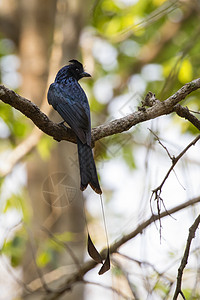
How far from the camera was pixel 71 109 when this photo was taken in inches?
140

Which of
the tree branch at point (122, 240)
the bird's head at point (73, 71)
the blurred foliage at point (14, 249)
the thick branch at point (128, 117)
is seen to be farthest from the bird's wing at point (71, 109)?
the blurred foliage at point (14, 249)

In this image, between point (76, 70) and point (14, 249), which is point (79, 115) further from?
point (14, 249)

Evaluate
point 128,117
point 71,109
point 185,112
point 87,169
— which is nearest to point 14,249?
→ point 71,109

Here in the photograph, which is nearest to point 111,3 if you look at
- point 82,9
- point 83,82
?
point 82,9

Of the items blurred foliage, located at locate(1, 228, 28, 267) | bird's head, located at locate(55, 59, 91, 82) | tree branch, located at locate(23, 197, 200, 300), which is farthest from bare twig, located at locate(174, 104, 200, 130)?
blurred foliage, located at locate(1, 228, 28, 267)

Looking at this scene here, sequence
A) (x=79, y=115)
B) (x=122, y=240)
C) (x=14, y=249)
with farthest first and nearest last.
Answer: (x=14, y=249) → (x=122, y=240) → (x=79, y=115)

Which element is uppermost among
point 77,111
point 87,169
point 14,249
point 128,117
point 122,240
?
point 77,111

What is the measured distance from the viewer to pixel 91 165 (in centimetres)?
300

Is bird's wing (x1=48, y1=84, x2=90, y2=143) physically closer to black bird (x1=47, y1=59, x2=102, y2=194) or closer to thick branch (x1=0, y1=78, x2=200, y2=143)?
black bird (x1=47, y1=59, x2=102, y2=194)

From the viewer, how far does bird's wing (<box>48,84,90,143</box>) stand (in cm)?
318

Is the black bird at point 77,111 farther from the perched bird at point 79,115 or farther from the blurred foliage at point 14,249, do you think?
the blurred foliage at point 14,249

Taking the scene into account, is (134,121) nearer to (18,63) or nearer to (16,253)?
(16,253)

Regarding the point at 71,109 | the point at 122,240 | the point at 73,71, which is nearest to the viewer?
the point at 71,109

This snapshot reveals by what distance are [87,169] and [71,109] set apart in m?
0.75
